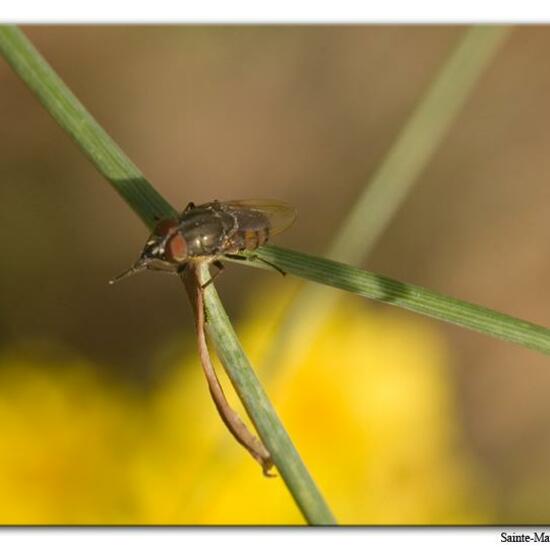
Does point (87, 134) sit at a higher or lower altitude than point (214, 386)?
higher

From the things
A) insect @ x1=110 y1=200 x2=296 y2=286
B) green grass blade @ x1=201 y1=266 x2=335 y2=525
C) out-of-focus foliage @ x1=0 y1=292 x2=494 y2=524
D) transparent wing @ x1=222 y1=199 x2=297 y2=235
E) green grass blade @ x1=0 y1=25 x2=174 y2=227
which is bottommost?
out-of-focus foliage @ x1=0 y1=292 x2=494 y2=524

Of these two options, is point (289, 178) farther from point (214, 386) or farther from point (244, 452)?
point (214, 386)

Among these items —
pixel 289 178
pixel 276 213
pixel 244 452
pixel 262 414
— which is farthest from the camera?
pixel 289 178

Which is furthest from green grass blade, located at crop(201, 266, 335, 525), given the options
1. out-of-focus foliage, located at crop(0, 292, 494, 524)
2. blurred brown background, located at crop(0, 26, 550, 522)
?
blurred brown background, located at crop(0, 26, 550, 522)

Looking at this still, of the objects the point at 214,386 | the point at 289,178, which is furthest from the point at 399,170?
the point at 214,386

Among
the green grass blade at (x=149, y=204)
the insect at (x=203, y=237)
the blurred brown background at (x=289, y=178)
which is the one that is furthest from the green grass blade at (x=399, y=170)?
the green grass blade at (x=149, y=204)

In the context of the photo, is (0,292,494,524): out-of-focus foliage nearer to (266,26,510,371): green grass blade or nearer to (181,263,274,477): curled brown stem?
(266,26,510,371): green grass blade
